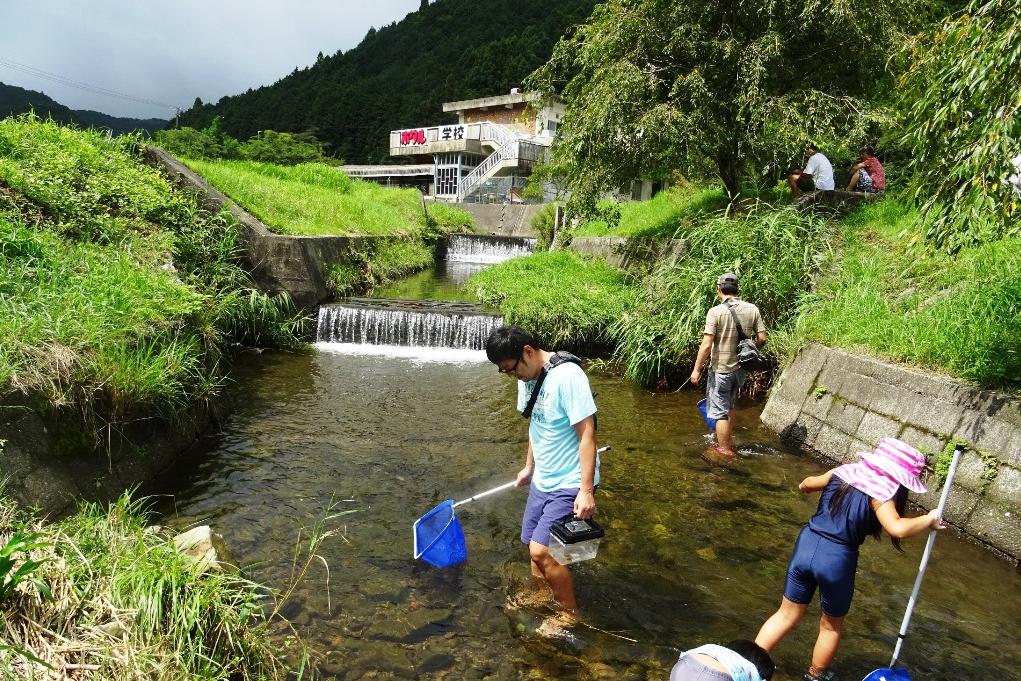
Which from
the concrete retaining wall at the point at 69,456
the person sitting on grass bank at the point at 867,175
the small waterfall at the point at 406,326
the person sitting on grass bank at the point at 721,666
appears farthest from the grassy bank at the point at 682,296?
the person sitting on grass bank at the point at 721,666

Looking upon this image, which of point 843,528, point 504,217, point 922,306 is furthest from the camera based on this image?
point 504,217

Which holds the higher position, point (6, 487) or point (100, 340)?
point (100, 340)

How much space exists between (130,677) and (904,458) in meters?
3.53

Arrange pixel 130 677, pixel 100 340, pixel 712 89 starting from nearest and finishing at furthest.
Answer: pixel 130 677 → pixel 100 340 → pixel 712 89

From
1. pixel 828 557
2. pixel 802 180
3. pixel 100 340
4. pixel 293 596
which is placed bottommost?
pixel 293 596

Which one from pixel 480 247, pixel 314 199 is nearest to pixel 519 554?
pixel 314 199

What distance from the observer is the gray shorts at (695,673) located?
2.27 meters

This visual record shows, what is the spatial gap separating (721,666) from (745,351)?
497 centimetres

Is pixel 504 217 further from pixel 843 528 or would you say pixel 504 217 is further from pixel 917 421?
pixel 843 528

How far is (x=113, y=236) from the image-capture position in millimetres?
9289

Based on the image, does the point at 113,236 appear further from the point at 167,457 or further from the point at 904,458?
the point at 904,458

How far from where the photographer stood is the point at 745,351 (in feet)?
22.5

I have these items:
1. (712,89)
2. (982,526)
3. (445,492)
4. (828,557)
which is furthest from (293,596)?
(712,89)

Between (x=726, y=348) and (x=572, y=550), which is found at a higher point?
(x=726, y=348)
